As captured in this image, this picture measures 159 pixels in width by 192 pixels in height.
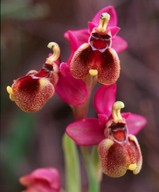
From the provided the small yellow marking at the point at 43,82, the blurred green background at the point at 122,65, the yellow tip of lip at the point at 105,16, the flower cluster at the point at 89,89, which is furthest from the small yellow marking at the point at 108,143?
the blurred green background at the point at 122,65

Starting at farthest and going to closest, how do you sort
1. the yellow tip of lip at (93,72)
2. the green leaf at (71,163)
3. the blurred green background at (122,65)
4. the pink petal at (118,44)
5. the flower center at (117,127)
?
the blurred green background at (122,65), the green leaf at (71,163), the pink petal at (118,44), the flower center at (117,127), the yellow tip of lip at (93,72)

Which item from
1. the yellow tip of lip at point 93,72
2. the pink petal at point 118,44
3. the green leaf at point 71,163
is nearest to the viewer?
the yellow tip of lip at point 93,72

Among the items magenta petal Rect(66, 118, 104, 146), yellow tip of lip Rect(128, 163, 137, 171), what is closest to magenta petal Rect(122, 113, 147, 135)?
magenta petal Rect(66, 118, 104, 146)

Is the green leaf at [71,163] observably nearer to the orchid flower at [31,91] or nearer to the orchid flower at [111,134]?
the orchid flower at [111,134]

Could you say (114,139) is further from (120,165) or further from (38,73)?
(38,73)

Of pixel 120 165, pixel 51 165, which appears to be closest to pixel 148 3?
pixel 51 165

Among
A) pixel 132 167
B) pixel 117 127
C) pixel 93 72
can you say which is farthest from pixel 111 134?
pixel 93 72
